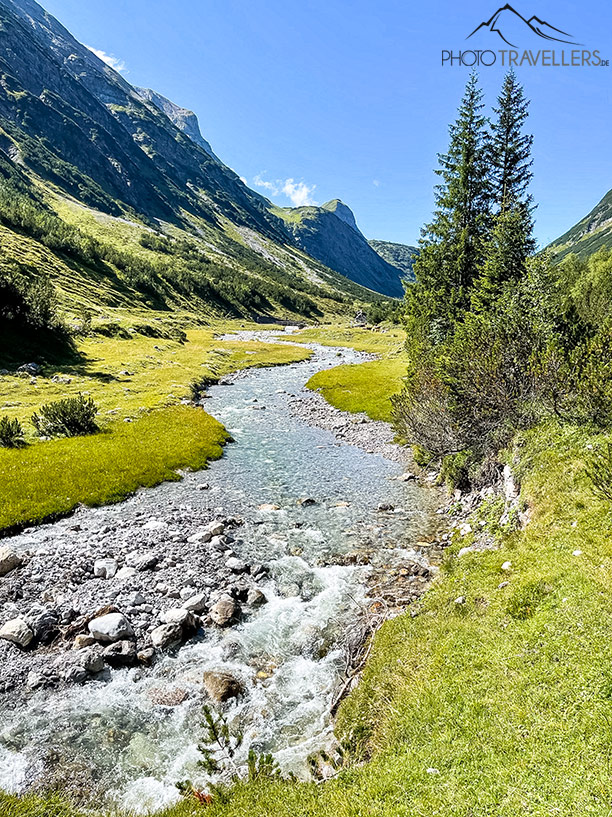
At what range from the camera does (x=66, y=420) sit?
105 feet

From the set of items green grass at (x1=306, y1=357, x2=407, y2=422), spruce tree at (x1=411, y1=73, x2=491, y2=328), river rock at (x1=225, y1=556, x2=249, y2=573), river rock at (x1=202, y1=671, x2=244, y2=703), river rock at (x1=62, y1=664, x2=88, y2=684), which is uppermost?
spruce tree at (x1=411, y1=73, x2=491, y2=328)

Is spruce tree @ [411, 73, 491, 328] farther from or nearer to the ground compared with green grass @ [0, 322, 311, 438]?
farther from the ground

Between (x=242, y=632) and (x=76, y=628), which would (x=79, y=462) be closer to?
(x=76, y=628)

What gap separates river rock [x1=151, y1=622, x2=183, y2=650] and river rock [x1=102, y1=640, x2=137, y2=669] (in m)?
0.68

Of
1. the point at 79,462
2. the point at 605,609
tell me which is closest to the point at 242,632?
the point at 605,609

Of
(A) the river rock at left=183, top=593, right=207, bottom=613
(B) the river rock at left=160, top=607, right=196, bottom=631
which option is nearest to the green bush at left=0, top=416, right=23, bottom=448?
(A) the river rock at left=183, top=593, right=207, bottom=613

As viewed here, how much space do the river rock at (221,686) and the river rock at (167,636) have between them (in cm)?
175

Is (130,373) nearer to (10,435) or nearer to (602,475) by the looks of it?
(10,435)

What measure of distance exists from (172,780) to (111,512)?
15.2 metres

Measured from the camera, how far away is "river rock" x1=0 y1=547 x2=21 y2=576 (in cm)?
1584

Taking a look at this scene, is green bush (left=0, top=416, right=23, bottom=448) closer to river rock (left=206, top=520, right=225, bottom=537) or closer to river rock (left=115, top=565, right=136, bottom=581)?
river rock (left=206, top=520, right=225, bottom=537)

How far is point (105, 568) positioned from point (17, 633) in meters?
3.90

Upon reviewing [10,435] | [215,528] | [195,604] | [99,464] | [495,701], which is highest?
[495,701]

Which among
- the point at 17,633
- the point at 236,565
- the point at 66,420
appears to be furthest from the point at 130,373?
the point at 17,633
